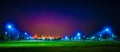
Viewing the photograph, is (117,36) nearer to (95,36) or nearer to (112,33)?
(112,33)

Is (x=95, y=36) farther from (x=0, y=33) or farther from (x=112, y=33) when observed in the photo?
(x=0, y=33)

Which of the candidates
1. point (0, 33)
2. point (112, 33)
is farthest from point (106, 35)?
point (0, 33)

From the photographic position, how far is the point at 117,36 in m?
184

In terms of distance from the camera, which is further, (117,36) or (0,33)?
(117,36)

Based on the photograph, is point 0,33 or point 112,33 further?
point 112,33

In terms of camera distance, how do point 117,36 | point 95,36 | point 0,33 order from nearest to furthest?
point 0,33 < point 117,36 < point 95,36

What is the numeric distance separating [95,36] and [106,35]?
34.0 ft

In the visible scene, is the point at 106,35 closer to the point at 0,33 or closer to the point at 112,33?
the point at 112,33

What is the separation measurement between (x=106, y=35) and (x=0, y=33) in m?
72.4

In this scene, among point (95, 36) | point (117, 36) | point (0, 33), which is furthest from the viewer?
point (95, 36)

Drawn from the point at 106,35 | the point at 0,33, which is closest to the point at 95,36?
the point at 106,35

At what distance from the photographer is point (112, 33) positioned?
188875 millimetres

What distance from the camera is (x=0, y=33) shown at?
150 metres

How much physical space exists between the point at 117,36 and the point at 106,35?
9028mm
